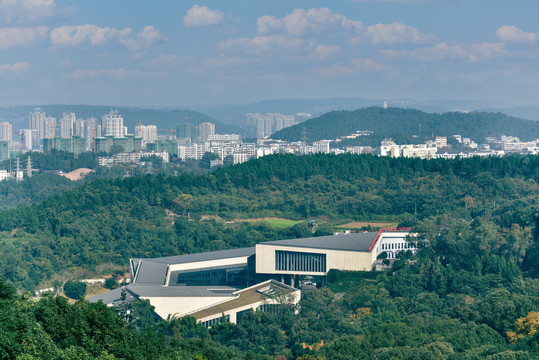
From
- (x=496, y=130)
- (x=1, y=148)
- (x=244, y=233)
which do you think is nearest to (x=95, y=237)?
(x=244, y=233)

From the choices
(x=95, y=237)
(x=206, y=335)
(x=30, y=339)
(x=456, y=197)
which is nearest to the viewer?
(x=30, y=339)

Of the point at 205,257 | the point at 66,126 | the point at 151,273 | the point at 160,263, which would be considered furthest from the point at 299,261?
the point at 66,126

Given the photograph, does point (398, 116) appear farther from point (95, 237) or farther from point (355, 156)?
point (95, 237)

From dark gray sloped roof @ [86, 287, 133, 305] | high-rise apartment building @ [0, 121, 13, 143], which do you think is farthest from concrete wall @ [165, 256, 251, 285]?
high-rise apartment building @ [0, 121, 13, 143]

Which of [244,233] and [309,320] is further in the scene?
[244,233]

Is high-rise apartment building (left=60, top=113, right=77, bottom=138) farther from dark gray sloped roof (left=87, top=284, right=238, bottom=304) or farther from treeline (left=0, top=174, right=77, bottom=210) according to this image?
dark gray sloped roof (left=87, top=284, right=238, bottom=304)

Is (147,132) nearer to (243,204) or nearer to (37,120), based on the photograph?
(37,120)
